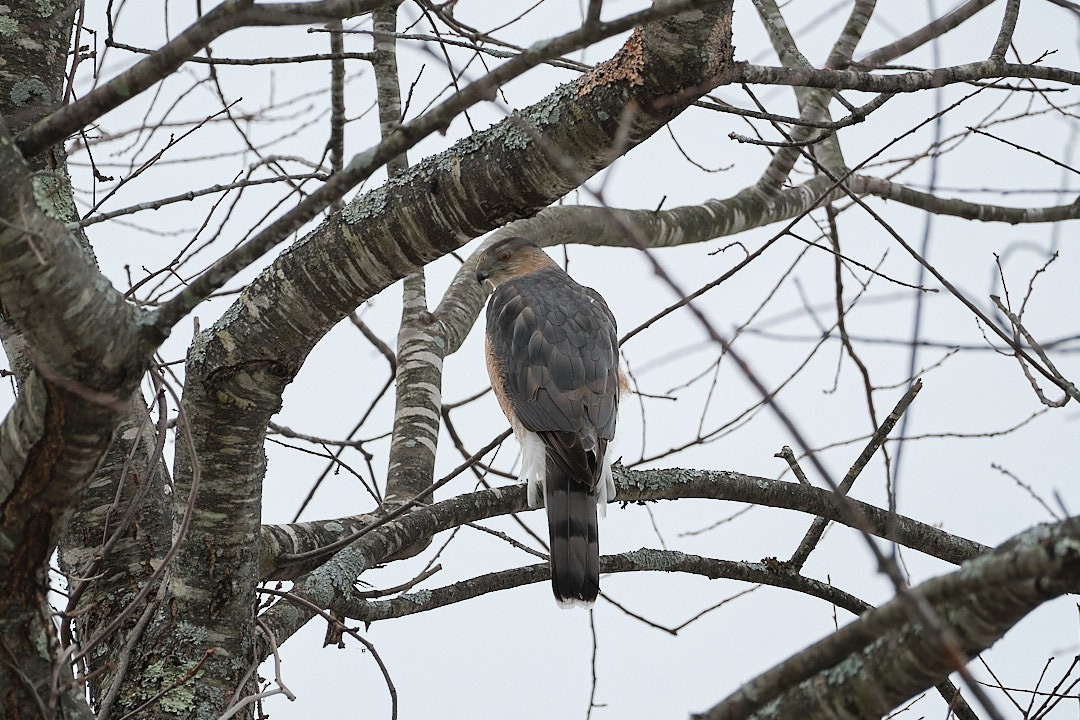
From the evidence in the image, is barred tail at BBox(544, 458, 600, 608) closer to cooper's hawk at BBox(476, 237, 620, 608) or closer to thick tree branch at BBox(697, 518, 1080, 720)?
cooper's hawk at BBox(476, 237, 620, 608)

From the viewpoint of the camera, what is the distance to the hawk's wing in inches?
149

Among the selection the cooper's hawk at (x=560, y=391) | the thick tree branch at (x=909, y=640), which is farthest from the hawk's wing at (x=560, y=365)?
the thick tree branch at (x=909, y=640)

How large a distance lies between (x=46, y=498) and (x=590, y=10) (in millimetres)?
1118

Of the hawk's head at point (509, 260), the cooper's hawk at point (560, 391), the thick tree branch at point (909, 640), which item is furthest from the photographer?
the hawk's head at point (509, 260)

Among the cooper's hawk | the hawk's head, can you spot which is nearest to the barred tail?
the cooper's hawk

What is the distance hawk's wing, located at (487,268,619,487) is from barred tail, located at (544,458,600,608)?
0.19 ft

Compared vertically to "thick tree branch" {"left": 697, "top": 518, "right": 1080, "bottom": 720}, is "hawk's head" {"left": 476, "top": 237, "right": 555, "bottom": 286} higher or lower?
higher

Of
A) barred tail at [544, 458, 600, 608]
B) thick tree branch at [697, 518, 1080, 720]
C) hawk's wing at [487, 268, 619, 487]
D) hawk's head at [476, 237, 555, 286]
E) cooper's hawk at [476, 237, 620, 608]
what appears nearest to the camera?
thick tree branch at [697, 518, 1080, 720]

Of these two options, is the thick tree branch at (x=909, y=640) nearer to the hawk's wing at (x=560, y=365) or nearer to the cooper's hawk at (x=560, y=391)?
the cooper's hawk at (x=560, y=391)

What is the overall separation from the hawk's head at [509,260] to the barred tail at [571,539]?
1513 mm

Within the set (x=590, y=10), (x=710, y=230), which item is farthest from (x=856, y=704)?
(x=710, y=230)

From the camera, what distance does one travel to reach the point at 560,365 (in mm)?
4086

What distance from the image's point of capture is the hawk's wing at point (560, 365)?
3.79m

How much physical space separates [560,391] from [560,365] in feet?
A: 0.45
